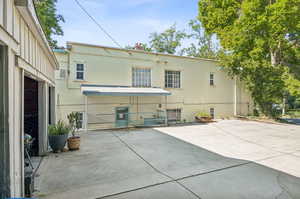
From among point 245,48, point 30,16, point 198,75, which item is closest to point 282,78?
point 245,48

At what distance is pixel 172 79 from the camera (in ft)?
42.5

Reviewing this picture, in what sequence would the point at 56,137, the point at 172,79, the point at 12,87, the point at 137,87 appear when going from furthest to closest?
1. the point at 172,79
2. the point at 137,87
3. the point at 56,137
4. the point at 12,87

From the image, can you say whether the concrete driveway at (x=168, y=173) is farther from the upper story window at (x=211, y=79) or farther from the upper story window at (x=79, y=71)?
the upper story window at (x=211, y=79)

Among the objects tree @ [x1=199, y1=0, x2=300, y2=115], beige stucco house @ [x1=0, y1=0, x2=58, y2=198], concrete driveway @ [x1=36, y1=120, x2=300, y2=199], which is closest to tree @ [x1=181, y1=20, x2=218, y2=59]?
tree @ [x1=199, y1=0, x2=300, y2=115]

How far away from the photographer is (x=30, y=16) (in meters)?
2.55

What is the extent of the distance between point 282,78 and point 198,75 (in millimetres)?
6289

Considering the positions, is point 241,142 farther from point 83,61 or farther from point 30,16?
point 83,61

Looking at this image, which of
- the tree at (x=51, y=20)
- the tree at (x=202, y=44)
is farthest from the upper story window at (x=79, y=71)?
the tree at (x=202, y=44)

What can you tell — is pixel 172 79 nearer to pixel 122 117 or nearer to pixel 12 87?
pixel 122 117

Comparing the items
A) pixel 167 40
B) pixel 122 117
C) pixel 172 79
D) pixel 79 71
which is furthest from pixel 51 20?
pixel 167 40

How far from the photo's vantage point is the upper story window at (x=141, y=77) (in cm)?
1152

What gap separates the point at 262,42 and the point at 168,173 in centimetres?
1260

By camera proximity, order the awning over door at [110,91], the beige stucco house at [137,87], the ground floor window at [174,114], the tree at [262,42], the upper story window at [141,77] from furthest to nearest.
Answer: the ground floor window at [174,114] < the upper story window at [141,77] < the tree at [262,42] < the beige stucco house at [137,87] < the awning over door at [110,91]

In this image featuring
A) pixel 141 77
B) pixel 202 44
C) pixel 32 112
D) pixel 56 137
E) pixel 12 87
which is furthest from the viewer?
pixel 202 44
